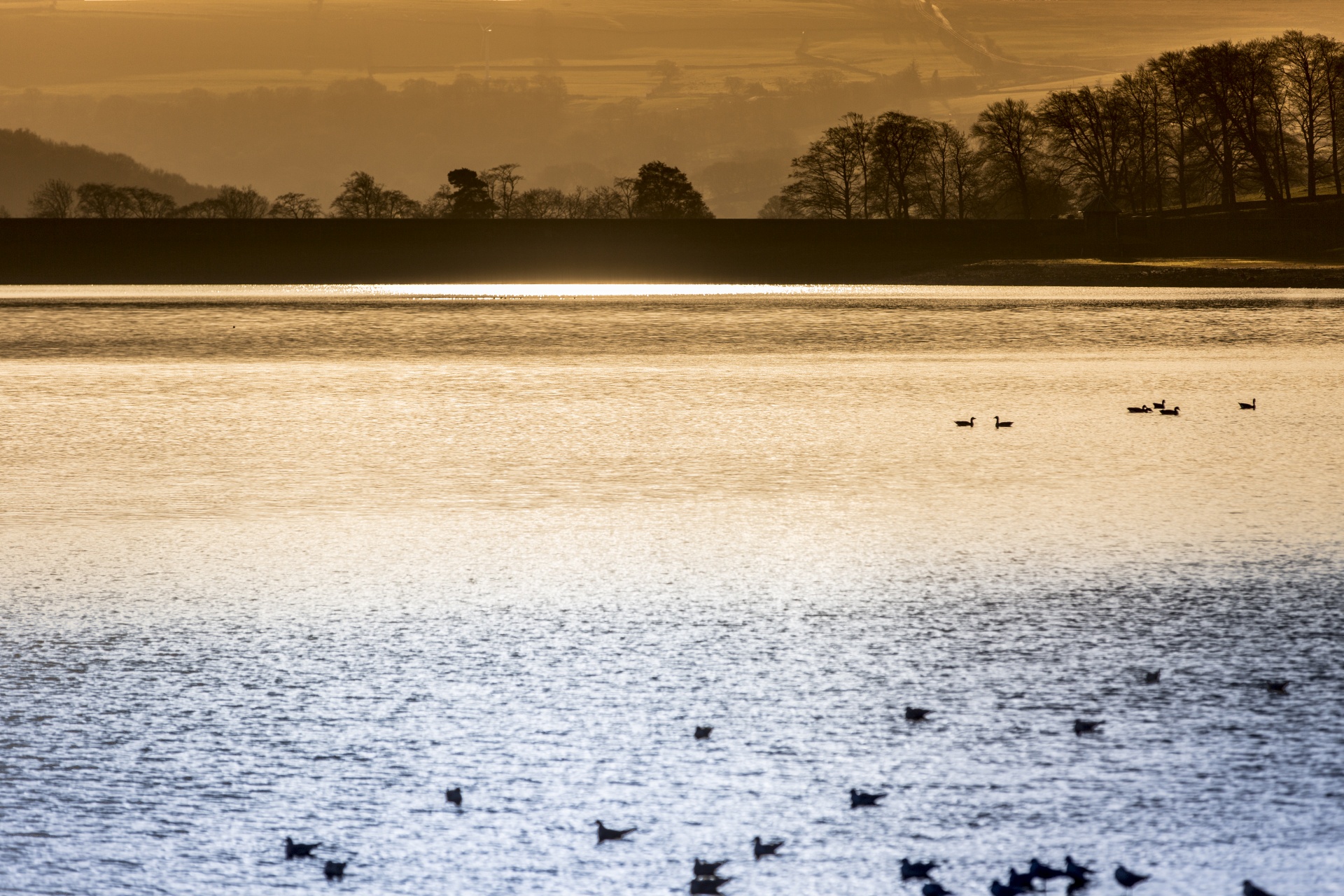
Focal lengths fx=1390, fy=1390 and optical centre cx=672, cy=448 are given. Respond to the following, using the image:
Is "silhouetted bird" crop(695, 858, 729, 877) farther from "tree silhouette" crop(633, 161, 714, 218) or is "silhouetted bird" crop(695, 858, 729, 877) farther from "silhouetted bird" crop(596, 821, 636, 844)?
"tree silhouette" crop(633, 161, 714, 218)

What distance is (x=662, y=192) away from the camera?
12025 cm

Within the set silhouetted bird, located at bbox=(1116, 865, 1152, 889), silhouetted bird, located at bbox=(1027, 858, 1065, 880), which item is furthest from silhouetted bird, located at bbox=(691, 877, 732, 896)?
silhouetted bird, located at bbox=(1116, 865, 1152, 889)

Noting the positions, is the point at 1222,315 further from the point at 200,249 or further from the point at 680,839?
the point at 200,249

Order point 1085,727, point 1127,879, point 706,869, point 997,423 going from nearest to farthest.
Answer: point 1127,879 → point 706,869 → point 1085,727 → point 997,423

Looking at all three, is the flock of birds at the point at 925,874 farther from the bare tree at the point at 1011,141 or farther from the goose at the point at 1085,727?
the bare tree at the point at 1011,141

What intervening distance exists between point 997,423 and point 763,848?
11.4 m

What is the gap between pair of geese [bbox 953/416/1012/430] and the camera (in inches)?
615

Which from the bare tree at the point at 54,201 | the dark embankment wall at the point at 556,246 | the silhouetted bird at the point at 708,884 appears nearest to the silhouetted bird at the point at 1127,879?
the silhouetted bird at the point at 708,884

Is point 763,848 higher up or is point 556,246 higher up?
point 556,246

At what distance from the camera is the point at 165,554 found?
31.4 ft

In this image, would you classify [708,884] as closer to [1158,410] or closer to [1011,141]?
[1158,410]

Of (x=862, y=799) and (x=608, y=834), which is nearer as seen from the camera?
(x=608, y=834)

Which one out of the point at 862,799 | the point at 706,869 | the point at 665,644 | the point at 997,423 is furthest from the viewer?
the point at 997,423

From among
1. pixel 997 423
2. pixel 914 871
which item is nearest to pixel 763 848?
pixel 914 871
